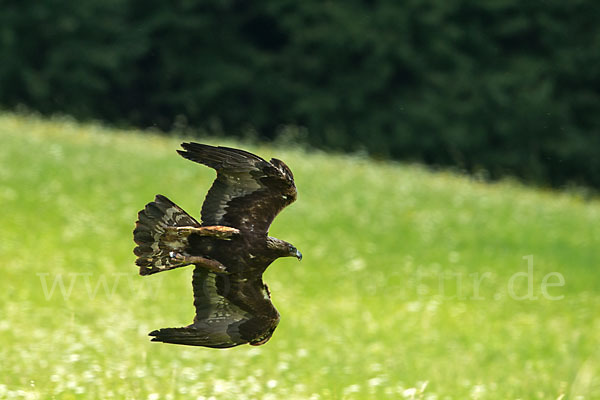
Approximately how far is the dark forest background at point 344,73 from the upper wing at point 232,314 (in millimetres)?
24605

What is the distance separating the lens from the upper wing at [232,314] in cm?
452

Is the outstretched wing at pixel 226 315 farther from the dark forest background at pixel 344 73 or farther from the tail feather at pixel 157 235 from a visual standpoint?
the dark forest background at pixel 344 73

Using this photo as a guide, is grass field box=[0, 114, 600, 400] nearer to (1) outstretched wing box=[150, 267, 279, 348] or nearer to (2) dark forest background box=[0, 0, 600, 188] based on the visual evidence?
(1) outstretched wing box=[150, 267, 279, 348]

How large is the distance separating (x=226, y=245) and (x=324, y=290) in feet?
26.1

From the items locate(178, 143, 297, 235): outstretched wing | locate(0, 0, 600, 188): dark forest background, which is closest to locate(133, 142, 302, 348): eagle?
locate(178, 143, 297, 235): outstretched wing

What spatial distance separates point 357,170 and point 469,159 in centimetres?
998

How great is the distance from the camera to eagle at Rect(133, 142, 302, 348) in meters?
4.38

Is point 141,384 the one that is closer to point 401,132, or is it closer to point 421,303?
point 421,303

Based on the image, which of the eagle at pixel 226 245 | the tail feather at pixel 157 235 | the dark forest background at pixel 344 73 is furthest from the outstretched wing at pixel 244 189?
the dark forest background at pixel 344 73

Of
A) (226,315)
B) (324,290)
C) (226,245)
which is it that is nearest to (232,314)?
(226,315)

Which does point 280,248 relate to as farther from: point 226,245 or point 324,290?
point 324,290

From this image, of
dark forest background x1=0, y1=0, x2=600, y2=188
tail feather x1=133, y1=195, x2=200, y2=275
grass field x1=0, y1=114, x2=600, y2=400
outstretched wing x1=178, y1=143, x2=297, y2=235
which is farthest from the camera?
dark forest background x1=0, y1=0, x2=600, y2=188

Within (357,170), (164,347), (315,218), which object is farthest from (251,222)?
(357,170)

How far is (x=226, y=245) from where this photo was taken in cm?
445
